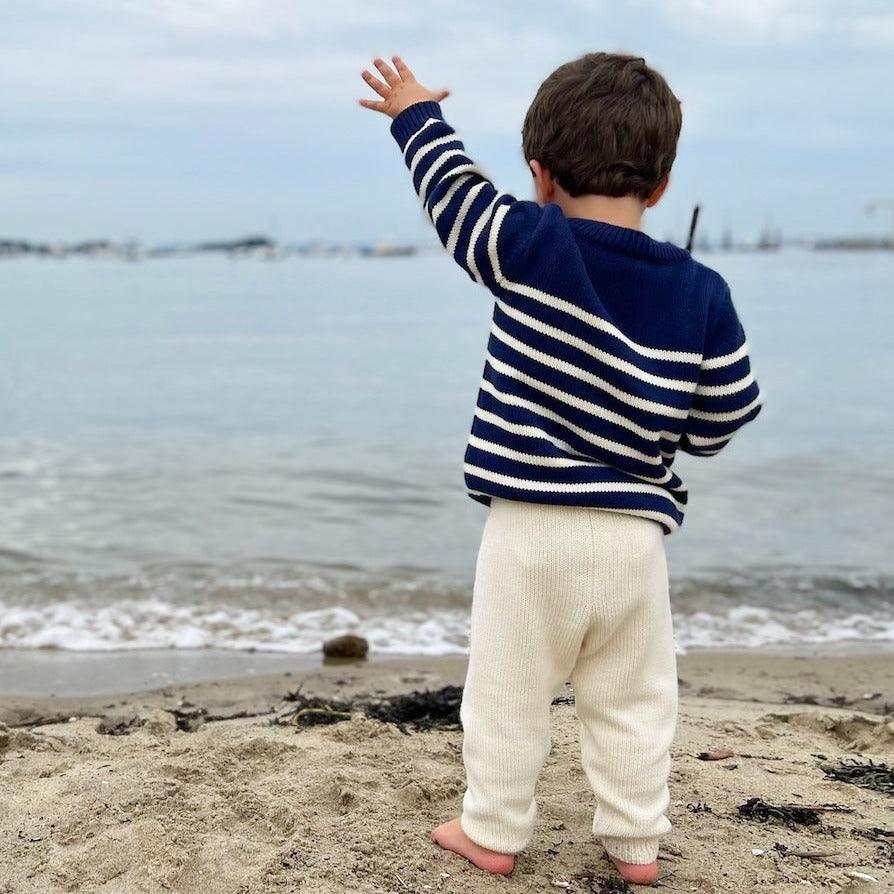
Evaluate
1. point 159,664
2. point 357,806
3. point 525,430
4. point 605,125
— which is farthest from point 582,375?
point 159,664

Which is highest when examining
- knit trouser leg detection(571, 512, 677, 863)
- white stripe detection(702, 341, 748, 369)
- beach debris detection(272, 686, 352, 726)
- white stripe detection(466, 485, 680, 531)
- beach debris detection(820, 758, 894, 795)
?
white stripe detection(702, 341, 748, 369)

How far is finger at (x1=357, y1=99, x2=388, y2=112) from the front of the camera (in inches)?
100

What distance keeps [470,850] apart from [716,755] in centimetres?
126

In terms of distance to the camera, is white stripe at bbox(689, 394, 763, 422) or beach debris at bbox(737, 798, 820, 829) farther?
beach debris at bbox(737, 798, 820, 829)

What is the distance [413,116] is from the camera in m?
2.49

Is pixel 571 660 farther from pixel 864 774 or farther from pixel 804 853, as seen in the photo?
pixel 864 774

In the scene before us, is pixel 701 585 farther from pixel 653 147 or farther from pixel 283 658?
pixel 653 147

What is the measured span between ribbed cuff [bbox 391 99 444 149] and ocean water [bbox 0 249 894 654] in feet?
12.5

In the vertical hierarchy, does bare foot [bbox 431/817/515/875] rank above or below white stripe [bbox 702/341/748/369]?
below

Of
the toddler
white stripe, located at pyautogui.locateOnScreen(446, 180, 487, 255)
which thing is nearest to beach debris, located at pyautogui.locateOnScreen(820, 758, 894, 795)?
the toddler

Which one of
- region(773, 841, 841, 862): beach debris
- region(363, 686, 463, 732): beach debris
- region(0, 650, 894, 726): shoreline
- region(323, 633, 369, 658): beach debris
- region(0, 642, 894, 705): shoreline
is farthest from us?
region(323, 633, 369, 658): beach debris

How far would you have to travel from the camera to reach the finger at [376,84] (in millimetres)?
2559

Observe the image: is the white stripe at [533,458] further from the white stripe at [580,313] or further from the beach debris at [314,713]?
the beach debris at [314,713]

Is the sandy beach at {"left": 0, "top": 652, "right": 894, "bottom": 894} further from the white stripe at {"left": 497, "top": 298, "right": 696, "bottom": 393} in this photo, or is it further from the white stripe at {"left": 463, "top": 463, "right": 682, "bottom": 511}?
the white stripe at {"left": 497, "top": 298, "right": 696, "bottom": 393}
